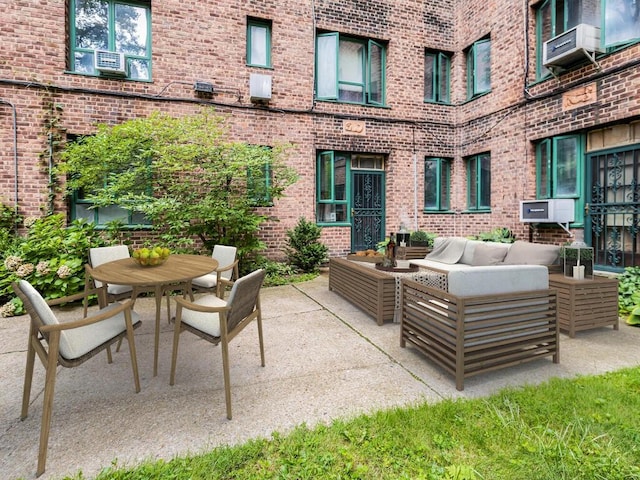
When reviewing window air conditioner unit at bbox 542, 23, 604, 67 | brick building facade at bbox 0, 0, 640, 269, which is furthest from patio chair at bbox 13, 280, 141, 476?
window air conditioner unit at bbox 542, 23, 604, 67

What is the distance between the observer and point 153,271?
3057 millimetres

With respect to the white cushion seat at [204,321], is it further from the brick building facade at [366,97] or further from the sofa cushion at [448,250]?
the brick building facade at [366,97]

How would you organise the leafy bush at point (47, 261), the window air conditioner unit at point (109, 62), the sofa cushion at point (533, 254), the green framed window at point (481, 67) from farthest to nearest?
the green framed window at point (481, 67), the window air conditioner unit at point (109, 62), the leafy bush at point (47, 261), the sofa cushion at point (533, 254)

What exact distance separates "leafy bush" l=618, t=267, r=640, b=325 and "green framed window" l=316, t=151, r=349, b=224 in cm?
508

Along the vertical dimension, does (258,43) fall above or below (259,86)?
above

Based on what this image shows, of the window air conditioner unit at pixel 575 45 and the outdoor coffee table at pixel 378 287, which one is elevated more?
the window air conditioner unit at pixel 575 45

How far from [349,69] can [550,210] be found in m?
5.45

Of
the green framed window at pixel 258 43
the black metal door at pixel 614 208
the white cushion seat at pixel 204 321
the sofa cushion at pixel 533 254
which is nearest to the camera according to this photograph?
the white cushion seat at pixel 204 321

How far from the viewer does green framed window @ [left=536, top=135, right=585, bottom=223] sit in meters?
5.98

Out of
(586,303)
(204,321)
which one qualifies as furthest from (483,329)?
(204,321)

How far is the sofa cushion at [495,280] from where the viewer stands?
103 inches

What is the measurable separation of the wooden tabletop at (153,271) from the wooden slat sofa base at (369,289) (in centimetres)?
190

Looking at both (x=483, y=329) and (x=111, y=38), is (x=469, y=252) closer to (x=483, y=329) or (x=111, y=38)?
(x=483, y=329)

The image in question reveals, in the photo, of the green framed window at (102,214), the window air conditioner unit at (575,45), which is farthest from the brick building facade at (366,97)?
the green framed window at (102,214)
